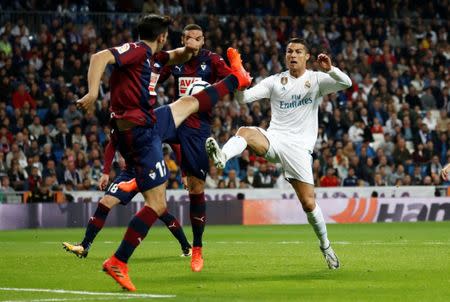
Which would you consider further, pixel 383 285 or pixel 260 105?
pixel 260 105

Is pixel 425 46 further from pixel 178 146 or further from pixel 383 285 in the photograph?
pixel 383 285

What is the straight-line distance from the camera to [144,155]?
373 inches

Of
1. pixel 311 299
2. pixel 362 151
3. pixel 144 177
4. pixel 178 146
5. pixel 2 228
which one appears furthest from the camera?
pixel 362 151

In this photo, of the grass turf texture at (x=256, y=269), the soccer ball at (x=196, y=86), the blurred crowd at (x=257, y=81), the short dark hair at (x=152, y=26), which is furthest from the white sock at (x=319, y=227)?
the blurred crowd at (x=257, y=81)

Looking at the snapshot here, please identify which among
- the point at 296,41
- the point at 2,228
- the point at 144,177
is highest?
the point at 296,41

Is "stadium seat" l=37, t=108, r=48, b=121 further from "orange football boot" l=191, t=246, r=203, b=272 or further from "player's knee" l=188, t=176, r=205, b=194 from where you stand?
"orange football boot" l=191, t=246, r=203, b=272

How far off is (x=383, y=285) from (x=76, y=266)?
4.02m

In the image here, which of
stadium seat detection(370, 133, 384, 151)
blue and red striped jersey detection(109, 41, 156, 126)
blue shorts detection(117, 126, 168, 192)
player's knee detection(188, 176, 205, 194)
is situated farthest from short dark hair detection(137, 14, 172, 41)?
stadium seat detection(370, 133, 384, 151)

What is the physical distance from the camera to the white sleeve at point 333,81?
11.4 m

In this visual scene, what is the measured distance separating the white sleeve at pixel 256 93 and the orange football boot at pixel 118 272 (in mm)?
3098

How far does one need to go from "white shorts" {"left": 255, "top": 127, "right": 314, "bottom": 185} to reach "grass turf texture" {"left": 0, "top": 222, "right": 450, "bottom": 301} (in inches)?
41.8

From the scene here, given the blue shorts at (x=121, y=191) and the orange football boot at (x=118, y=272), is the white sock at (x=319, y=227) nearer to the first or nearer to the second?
the blue shorts at (x=121, y=191)

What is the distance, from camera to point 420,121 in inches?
1214

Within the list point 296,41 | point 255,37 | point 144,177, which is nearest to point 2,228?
point 255,37
